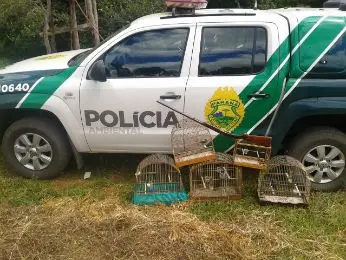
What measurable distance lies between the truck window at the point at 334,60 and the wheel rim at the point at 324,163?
0.79 meters

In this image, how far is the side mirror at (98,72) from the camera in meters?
4.57

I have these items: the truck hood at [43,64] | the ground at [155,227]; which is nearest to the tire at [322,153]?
the ground at [155,227]

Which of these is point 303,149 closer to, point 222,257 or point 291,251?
point 291,251

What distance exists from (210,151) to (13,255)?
211 cm

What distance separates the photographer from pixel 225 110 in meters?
4.61

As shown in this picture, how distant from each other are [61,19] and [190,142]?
6774 mm

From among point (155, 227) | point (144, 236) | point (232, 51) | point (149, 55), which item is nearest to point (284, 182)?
point (232, 51)

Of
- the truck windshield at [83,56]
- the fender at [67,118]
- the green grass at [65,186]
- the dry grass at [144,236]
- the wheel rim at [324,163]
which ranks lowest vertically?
the green grass at [65,186]

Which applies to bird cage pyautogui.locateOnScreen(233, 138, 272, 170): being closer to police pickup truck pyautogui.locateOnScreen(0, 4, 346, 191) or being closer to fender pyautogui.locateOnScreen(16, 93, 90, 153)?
police pickup truck pyautogui.locateOnScreen(0, 4, 346, 191)

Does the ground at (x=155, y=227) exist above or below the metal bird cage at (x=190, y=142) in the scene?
below

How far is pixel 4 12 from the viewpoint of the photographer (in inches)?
391

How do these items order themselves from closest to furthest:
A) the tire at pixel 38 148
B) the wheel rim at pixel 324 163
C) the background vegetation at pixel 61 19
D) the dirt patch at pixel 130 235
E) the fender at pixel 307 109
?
1. the dirt patch at pixel 130 235
2. the fender at pixel 307 109
3. the wheel rim at pixel 324 163
4. the tire at pixel 38 148
5. the background vegetation at pixel 61 19

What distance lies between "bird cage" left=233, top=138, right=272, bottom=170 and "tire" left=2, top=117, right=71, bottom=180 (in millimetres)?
1890

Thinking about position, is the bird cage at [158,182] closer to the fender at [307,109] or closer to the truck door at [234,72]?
the truck door at [234,72]
